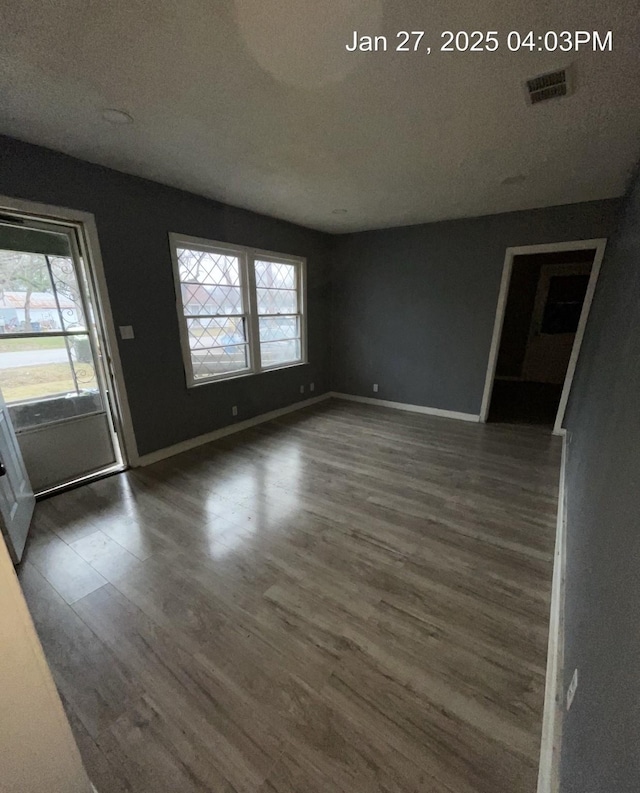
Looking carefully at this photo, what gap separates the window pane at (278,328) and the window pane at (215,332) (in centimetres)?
36

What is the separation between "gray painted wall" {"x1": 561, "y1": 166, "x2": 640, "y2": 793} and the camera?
0.65m

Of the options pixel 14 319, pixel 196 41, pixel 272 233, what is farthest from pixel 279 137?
pixel 14 319

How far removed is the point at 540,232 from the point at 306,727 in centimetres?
467

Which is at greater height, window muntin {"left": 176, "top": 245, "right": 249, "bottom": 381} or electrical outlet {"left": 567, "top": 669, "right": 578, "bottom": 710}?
window muntin {"left": 176, "top": 245, "right": 249, "bottom": 381}

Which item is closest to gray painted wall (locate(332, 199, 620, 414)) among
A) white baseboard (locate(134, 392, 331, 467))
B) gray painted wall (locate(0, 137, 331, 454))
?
white baseboard (locate(134, 392, 331, 467))

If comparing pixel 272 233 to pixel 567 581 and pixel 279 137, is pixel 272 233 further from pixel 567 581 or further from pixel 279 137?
pixel 567 581

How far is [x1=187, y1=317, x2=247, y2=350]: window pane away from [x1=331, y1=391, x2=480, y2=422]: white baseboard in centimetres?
218

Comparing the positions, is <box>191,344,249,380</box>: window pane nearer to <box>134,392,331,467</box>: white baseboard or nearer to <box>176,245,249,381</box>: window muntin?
<box>176,245,249,381</box>: window muntin

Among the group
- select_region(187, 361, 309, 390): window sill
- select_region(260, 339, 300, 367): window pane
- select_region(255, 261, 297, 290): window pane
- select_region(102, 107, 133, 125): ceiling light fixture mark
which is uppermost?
select_region(102, 107, 133, 125): ceiling light fixture mark

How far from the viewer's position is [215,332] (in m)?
3.68

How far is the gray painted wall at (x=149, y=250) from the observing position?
2309mm

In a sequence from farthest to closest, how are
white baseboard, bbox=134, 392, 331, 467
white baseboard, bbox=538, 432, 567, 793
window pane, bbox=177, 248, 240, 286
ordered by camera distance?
window pane, bbox=177, 248, 240, 286 < white baseboard, bbox=134, 392, 331, 467 < white baseboard, bbox=538, 432, 567, 793

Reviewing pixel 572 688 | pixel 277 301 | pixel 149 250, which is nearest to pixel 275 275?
pixel 277 301

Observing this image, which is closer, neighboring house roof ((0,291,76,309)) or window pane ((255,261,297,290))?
neighboring house roof ((0,291,76,309))
